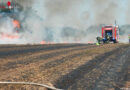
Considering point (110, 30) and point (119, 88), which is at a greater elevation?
point (110, 30)

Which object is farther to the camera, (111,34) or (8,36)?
(111,34)

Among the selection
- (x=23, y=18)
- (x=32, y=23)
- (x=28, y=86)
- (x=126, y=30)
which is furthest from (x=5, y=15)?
(x=126, y=30)

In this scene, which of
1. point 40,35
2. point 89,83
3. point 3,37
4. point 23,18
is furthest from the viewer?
point 40,35

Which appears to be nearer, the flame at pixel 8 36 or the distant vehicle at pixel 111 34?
the flame at pixel 8 36

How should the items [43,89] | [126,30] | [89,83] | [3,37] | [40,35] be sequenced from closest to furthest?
[43,89]
[89,83]
[3,37]
[40,35]
[126,30]

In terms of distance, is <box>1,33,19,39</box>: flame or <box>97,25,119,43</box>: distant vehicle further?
<box>97,25,119,43</box>: distant vehicle

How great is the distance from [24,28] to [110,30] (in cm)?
1596

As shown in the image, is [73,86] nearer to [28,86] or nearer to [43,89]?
[43,89]

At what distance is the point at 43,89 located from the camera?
5656mm

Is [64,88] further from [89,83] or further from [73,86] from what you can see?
[89,83]

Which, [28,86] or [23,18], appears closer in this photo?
[28,86]

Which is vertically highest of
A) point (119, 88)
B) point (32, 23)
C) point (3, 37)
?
point (32, 23)

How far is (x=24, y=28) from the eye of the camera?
37.2 meters

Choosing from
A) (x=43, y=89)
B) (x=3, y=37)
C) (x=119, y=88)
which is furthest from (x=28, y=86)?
(x=3, y=37)
